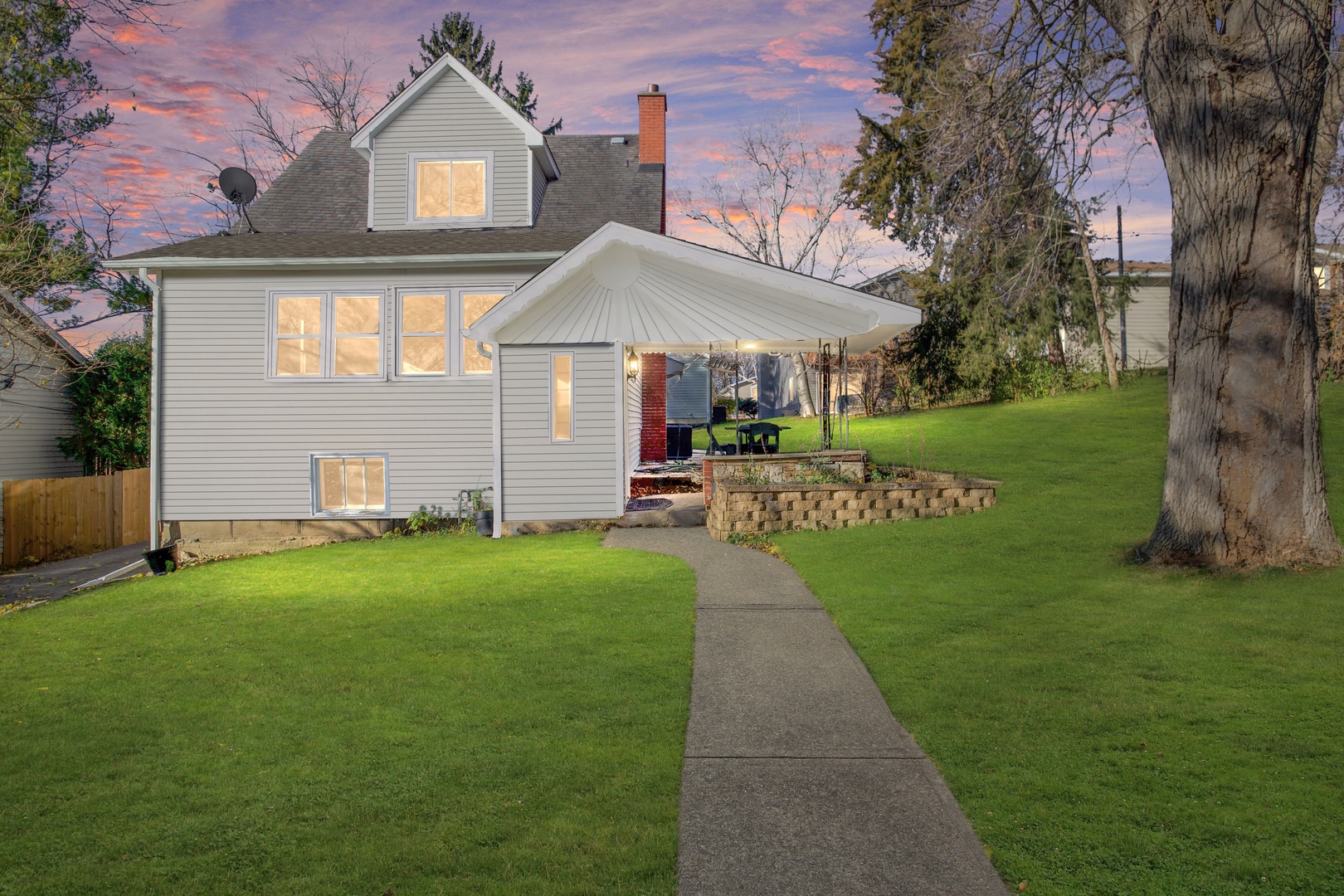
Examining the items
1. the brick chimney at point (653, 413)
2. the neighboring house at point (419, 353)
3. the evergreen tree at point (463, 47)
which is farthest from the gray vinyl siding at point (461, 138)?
the evergreen tree at point (463, 47)

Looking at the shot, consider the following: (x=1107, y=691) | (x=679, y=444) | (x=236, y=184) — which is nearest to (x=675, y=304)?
(x=679, y=444)

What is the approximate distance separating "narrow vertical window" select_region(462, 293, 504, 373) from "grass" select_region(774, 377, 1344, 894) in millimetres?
6958

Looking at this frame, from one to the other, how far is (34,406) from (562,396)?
14955 millimetres

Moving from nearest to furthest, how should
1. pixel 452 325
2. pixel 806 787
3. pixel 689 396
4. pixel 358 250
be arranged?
pixel 806 787 → pixel 358 250 → pixel 452 325 → pixel 689 396

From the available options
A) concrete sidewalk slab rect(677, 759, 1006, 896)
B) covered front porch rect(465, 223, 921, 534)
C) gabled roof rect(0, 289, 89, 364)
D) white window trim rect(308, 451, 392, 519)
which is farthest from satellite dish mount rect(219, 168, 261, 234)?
concrete sidewalk slab rect(677, 759, 1006, 896)

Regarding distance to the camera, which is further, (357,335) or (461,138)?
(461,138)

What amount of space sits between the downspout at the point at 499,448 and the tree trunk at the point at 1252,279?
9.74 meters

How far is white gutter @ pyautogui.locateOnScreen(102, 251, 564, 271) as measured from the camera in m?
14.5

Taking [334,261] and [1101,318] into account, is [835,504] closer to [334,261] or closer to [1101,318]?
[334,261]

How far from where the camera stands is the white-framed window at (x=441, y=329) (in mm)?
15195

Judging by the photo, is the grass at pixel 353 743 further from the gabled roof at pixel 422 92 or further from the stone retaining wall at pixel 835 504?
the gabled roof at pixel 422 92

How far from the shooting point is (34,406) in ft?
67.3

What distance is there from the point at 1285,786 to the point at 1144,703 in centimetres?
116

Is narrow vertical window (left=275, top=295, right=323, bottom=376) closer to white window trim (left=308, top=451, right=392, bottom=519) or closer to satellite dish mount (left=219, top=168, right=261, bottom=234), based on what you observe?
white window trim (left=308, top=451, right=392, bottom=519)
